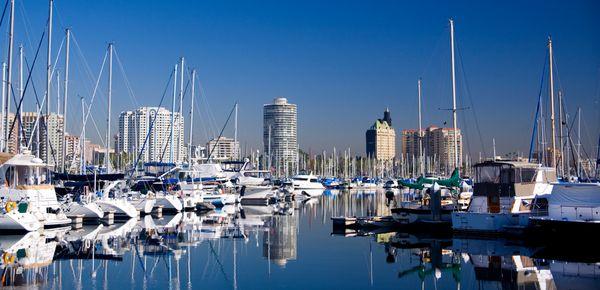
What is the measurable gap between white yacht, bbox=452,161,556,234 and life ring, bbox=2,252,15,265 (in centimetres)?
2530

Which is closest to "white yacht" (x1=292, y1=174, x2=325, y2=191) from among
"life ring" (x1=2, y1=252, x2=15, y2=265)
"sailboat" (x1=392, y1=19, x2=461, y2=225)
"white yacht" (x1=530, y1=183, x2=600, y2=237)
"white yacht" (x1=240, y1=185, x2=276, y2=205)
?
"white yacht" (x1=240, y1=185, x2=276, y2=205)

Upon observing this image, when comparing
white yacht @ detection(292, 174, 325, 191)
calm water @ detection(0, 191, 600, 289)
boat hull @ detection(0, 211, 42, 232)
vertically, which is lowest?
calm water @ detection(0, 191, 600, 289)

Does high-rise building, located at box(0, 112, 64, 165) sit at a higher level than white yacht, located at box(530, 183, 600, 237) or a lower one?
higher

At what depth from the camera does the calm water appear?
25736 mm

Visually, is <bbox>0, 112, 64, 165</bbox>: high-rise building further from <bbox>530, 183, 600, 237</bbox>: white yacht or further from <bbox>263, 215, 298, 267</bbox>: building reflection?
<bbox>530, 183, 600, 237</bbox>: white yacht

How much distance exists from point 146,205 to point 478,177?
3051 centimetres

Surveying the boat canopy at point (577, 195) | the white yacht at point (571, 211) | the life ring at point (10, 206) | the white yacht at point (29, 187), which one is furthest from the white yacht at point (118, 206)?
the boat canopy at point (577, 195)

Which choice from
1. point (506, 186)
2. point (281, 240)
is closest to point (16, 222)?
point (281, 240)

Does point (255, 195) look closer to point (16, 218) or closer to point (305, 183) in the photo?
point (305, 183)

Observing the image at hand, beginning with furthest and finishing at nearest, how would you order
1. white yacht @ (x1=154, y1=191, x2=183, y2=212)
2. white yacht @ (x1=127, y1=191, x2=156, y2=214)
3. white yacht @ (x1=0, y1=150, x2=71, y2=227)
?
white yacht @ (x1=154, y1=191, x2=183, y2=212)
white yacht @ (x1=127, y1=191, x2=156, y2=214)
white yacht @ (x1=0, y1=150, x2=71, y2=227)

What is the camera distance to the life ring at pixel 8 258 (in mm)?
29453

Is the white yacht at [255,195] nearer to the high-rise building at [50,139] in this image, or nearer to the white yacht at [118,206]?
the high-rise building at [50,139]

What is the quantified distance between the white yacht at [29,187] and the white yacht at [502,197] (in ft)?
87.1

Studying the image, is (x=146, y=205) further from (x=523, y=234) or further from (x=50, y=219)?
(x=523, y=234)
